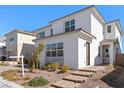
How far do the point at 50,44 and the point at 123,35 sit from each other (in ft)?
67.1

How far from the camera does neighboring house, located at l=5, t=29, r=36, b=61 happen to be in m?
27.9

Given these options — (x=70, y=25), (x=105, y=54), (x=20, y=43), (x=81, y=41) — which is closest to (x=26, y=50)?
(x=20, y=43)

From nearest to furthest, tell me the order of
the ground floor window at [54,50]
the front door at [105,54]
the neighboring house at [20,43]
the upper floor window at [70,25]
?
the ground floor window at [54,50] < the upper floor window at [70,25] < the front door at [105,54] < the neighboring house at [20,43]

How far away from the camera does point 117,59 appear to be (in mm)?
18547

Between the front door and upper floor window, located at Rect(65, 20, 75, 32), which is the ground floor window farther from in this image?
the front door

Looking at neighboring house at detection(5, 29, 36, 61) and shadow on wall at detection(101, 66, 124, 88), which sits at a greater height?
neighboring house at detection(5, 29, 36, 61)

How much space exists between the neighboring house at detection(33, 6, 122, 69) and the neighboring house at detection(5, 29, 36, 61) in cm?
924

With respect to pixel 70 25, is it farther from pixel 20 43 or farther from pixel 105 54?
pixel 20 43

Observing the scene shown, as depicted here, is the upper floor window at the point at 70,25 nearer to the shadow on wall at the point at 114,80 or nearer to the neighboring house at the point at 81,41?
the neighboring house at the point at 81,41

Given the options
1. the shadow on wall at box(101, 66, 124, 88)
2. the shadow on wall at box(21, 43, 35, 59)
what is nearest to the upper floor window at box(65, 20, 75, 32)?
the shadow on wall at box(101, 66, 124, 88)

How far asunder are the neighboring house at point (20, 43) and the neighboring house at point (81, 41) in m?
9.24

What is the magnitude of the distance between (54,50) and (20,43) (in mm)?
12897

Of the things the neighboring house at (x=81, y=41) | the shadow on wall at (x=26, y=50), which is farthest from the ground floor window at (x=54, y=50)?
the shadow on wall at (x=26, y=50)

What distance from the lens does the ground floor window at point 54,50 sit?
16386 millimetres
